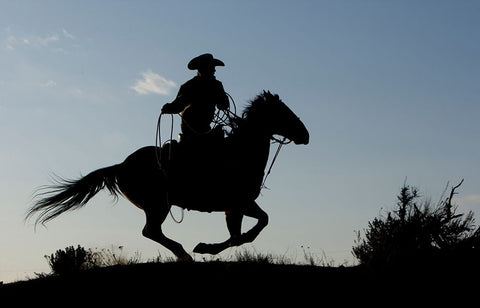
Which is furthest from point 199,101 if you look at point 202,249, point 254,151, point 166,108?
point 202,249

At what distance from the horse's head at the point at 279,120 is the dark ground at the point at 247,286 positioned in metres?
2.87

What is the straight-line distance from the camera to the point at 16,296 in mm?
8664

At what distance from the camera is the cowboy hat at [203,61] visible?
11766 millimetres

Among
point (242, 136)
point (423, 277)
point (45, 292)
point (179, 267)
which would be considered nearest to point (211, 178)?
point (242, 136)

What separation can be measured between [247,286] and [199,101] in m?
4.53

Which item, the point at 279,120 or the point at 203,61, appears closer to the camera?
the point at 279,120

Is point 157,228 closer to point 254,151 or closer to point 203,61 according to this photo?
point 254,151

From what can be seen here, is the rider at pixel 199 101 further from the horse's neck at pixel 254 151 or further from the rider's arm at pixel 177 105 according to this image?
the horse's neck at pixel 254 151

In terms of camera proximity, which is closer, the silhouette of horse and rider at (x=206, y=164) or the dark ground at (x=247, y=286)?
the dark ground at (x=247, y=286)

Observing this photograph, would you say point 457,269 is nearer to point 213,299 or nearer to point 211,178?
point 213,299

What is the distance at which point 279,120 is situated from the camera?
442 inches

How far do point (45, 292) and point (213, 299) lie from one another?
2521mm

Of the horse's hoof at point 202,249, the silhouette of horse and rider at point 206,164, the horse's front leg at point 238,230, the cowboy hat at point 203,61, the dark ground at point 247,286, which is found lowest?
the dark ground at point 247,286

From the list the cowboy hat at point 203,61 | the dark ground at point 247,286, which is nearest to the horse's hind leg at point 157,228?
the dark ground at point 247,286
